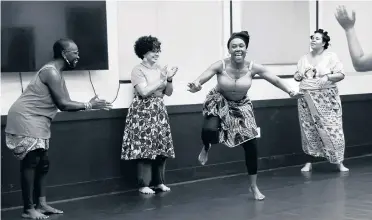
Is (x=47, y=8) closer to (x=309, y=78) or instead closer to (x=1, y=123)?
(x=1, y=123)

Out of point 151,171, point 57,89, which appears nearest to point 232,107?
point 151,171

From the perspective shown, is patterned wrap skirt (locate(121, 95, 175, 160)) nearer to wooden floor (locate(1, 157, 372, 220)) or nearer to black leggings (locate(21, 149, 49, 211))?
wooden floor (locate(1, 157, 372, 220))

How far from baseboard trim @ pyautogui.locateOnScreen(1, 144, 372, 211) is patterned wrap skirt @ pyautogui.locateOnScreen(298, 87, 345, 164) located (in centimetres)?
68

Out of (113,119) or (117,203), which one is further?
(113,119)

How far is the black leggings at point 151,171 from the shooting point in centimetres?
916

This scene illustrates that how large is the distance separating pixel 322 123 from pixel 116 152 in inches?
117

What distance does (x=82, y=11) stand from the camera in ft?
29.3

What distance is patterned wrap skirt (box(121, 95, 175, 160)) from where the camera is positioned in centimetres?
906

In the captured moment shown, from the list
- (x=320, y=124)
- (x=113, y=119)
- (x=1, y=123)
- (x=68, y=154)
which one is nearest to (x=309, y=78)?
(x=320, y=124)

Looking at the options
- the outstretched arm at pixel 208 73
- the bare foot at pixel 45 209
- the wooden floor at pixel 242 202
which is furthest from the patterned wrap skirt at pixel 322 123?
the bare foot at pixel 45 209

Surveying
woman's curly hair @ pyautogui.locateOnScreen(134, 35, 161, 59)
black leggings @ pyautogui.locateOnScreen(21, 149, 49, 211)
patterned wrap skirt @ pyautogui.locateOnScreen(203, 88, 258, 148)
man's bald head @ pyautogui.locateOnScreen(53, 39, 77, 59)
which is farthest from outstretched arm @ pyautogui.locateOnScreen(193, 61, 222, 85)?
black leggings @ pyautogui.locateOnScreen(21, 149, 49, 211)

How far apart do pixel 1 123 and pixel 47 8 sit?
137 cm

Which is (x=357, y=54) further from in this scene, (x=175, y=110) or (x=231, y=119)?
(x=175, y=110)

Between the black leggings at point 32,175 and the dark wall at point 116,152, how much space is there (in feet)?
2.11
